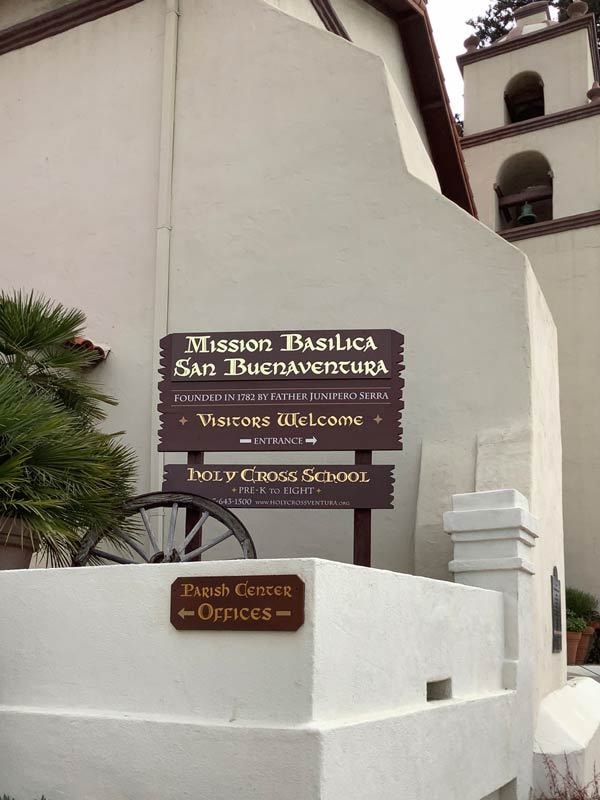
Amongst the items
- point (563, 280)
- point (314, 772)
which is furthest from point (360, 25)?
point (314, 772)

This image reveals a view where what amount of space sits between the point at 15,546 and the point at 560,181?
1405 centimetres

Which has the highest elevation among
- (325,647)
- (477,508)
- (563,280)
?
(563,280)

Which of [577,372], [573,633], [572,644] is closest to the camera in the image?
[573,633]

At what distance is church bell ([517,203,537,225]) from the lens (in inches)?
710

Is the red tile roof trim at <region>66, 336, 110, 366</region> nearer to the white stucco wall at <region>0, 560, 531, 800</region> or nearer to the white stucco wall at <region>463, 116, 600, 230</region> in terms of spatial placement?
the white stucco wall at <region>0, 560, 531, 800</region>

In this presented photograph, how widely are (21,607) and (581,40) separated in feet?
56.6

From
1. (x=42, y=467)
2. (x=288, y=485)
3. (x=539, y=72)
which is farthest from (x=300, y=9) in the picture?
(x=539, y=72)

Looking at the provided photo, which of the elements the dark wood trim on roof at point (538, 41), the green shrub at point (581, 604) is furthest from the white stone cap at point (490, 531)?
the dark wood trim on roof at point (538, 41)

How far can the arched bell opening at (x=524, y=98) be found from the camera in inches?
778

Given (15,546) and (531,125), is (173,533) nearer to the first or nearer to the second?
(15,546)

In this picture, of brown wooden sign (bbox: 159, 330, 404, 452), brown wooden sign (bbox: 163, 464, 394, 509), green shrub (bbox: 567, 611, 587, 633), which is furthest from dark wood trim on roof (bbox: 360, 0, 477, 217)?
brown wooden sign (bbox: 163, 464, 394, 509)

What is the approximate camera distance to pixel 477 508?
7.50 metres

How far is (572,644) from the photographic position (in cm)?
1441

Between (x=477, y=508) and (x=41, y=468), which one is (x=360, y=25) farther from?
(x=41, y=468)
